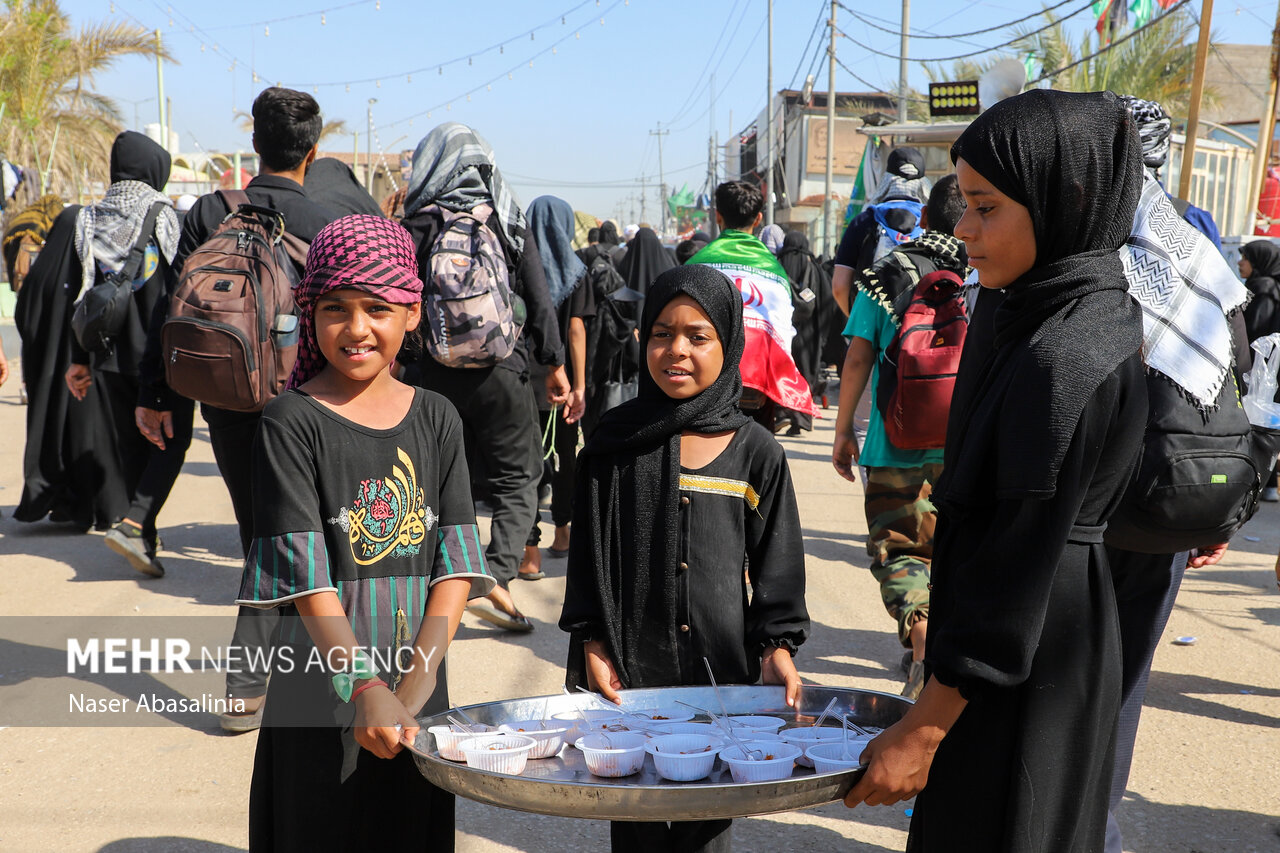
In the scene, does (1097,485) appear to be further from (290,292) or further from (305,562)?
(290,292)

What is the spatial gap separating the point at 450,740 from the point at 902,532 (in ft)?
8.14

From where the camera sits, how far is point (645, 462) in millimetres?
2414

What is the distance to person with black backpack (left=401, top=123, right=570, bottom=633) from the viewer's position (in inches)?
169

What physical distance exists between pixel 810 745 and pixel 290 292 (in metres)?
2.58

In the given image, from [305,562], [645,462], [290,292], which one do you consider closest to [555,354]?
[290,292]

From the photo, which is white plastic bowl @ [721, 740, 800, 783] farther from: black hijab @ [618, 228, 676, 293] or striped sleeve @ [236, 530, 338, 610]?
black hijab @ [618, 228, 676, 293]

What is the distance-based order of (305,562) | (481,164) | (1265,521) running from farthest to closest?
(1265,521)
(481,164)
(305,562)

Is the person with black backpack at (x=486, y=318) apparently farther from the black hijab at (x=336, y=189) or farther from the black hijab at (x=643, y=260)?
the black hijab at (x=643, y=260)

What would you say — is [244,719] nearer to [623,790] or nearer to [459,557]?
[459,557]

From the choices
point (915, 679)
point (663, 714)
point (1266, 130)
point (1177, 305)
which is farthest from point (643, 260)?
point (1266, 130)

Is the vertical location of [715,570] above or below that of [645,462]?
below

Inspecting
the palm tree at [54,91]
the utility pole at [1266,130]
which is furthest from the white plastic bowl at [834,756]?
the palm tree at [54,91]

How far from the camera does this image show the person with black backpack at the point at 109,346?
217 inches

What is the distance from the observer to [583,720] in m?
2.08
